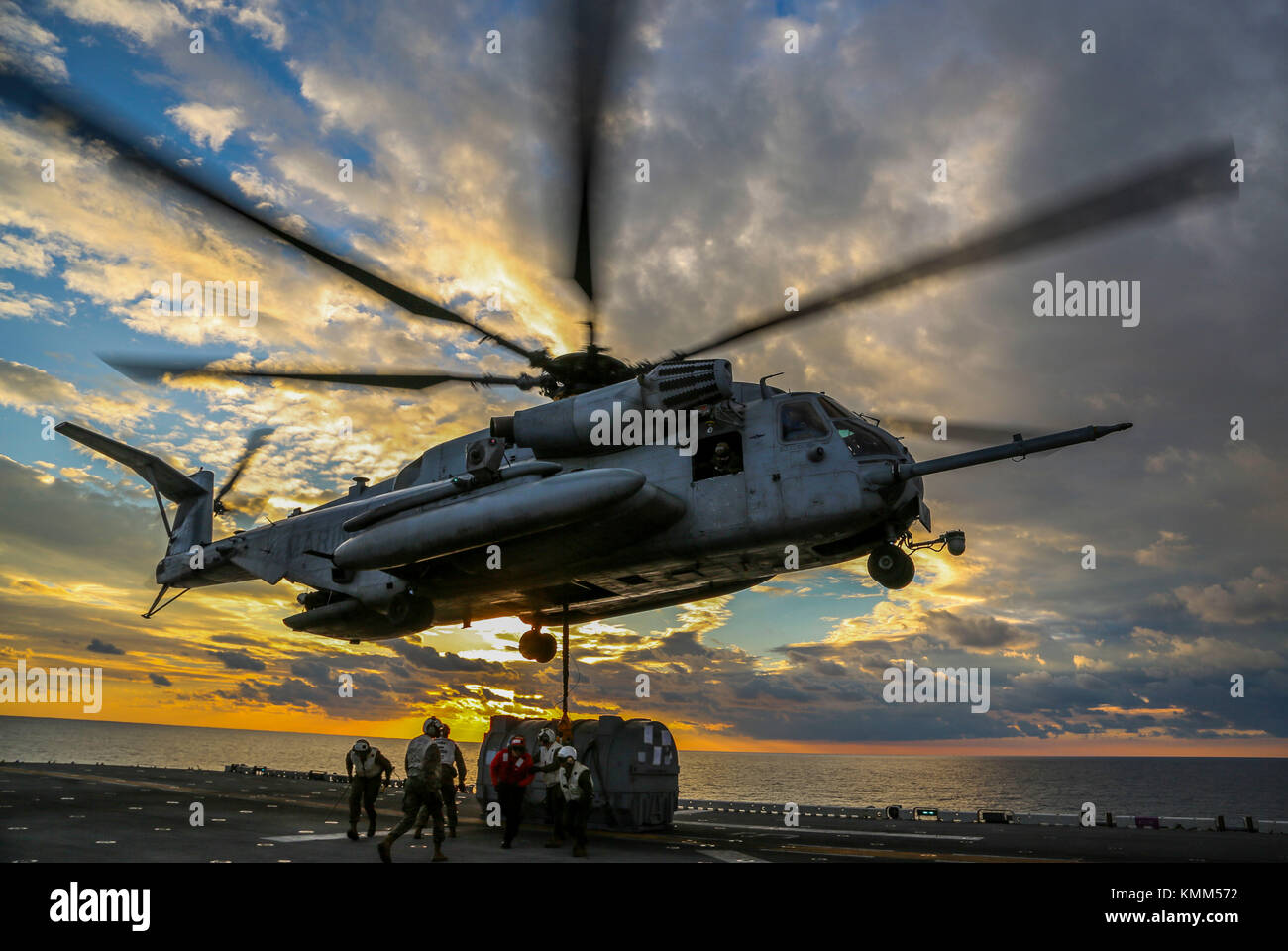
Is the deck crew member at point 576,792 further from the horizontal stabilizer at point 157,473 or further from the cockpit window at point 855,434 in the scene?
the horizontal stabilizer at point 157,473

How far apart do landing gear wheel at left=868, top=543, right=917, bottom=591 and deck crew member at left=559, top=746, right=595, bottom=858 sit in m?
6.33

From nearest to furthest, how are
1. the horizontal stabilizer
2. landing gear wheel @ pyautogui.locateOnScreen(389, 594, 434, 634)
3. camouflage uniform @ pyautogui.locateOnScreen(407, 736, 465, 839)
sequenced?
camouflage uniform @ pyautogui.locateOnScreen(407, 736, 465, 839)
landing gear wheel @ pyautogui.locateOnScreen(389, 594, 434, 634)
the horizontal stabilizer

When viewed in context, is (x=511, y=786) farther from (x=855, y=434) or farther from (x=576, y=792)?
(x=855, y=434)

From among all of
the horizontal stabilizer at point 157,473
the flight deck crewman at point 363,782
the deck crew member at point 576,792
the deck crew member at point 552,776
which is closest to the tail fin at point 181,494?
the horizontal stabilizer at point 157,473

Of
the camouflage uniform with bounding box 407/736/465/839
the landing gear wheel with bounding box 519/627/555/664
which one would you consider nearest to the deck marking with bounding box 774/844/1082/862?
the camouflage uniform with bounding box 407/736/465/839

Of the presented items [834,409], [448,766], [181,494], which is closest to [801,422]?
[834,409]

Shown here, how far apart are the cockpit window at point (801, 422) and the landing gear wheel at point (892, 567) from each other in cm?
248

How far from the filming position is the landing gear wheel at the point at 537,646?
21047mm

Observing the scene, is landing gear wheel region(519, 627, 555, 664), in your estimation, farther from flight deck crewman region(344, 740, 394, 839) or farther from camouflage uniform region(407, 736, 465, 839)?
flight deck crewman region(344, 740, 394, 839)

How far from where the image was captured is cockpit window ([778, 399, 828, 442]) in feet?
49.5
